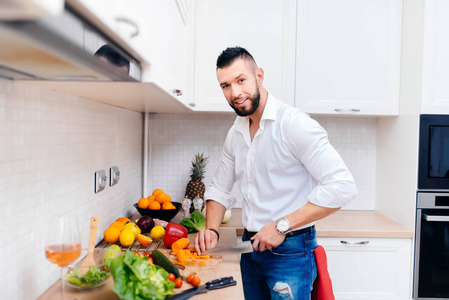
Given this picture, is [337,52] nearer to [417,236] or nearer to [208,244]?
[417,236]

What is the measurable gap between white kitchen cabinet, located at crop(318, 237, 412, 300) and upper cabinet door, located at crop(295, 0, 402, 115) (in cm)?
75

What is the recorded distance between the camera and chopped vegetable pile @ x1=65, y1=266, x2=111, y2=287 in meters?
1.03

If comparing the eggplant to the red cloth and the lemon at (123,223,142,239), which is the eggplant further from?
the red cloth

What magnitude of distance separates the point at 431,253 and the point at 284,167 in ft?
3.65

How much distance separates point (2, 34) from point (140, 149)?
203 cm

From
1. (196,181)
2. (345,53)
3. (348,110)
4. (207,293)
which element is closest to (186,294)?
(207,293)

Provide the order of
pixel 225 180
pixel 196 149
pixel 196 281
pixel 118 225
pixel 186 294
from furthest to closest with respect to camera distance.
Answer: pixel 196 149 < pixel 225 180 < pixel 118 225 < pixel 196 281 < pixel 186 294

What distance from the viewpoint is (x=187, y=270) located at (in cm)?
128

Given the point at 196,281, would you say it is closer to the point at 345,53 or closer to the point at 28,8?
the point at 28,8

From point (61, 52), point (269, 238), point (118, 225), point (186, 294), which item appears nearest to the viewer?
point (61, 52)

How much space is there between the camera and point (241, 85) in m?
1.49

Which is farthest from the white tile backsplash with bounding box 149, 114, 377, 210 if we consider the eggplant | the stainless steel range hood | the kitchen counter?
the stainless steel range hood

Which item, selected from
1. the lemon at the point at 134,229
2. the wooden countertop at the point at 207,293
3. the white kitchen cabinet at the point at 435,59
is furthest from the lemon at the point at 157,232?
the white kitchen cabinet at the point at 435,59

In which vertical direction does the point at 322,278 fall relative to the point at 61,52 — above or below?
below
